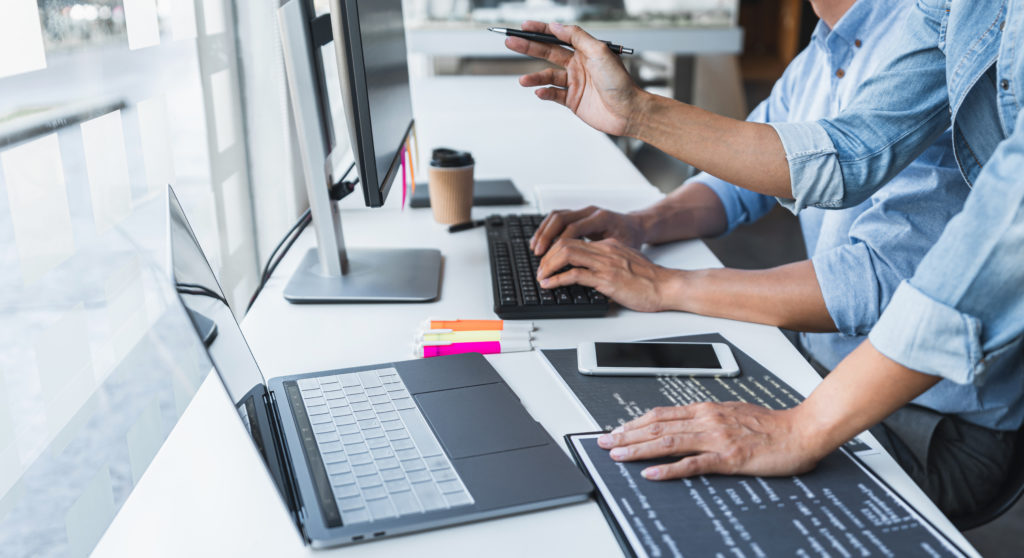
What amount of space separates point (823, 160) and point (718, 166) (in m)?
0.13

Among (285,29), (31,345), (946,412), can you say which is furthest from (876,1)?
(31,345)

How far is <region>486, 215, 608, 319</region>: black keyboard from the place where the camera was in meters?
1.04

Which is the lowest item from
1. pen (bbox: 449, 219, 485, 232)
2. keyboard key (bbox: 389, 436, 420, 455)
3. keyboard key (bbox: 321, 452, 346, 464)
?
keyboard key (bbox: 389, 436, 420, 455)

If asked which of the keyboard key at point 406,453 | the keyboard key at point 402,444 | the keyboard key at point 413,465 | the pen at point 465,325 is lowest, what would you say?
the keyboard key at point 413,465

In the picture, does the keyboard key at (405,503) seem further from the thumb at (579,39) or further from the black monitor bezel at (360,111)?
the thumb at (579,39)

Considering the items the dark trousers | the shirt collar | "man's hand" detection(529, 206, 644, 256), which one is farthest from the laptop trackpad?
the shirt collar

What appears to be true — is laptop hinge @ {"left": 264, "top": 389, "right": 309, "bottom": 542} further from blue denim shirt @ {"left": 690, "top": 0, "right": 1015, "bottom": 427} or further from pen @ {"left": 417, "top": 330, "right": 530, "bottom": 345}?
blue denim shirt @ {"left": 690, "top": 0, "right": 1015, "bottom": 427}

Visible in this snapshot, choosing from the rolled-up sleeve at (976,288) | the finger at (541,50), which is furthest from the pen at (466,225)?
the rolled-up sleeve at (976,288)

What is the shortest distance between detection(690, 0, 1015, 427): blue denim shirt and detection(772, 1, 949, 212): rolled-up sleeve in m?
0.04

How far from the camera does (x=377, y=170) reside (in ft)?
3.18

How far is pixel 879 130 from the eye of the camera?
3.29 ft

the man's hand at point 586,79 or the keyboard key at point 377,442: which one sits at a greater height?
the man's hand at point 586,79

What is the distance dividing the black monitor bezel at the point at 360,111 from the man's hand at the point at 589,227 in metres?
0.33

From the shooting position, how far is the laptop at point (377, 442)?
61cm
